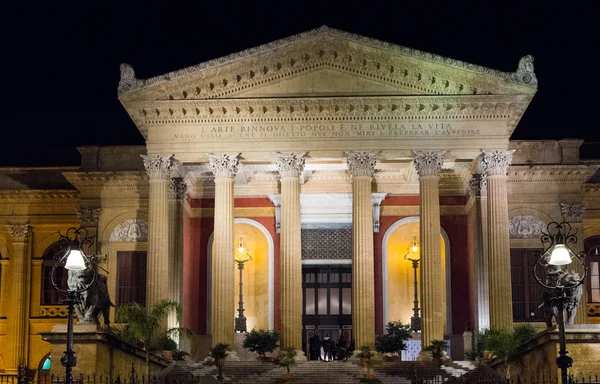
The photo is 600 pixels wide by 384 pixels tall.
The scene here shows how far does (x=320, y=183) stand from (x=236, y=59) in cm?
875

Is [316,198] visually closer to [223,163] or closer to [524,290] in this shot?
[223,163]

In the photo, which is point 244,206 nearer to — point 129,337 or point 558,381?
point 129,337

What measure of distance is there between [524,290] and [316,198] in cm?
998

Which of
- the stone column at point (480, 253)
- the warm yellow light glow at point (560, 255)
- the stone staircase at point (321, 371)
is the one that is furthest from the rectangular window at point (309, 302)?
the warm yellow light glow at point (560, 255)

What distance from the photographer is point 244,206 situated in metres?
46.8

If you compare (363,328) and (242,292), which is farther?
(242,292)

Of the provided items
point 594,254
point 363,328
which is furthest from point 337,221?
point 594,254

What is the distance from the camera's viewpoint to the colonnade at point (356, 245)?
38.5 meters

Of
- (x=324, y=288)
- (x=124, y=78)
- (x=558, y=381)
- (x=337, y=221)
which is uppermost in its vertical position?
(x=124, y=78)

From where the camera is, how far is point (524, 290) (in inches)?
1754

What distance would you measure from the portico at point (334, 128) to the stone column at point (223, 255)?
46 mm

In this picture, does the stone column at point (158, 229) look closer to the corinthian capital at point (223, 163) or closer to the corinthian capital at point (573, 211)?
the corinthian capital at point (223, 163)

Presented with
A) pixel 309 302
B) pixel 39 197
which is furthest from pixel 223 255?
pixel 39 197

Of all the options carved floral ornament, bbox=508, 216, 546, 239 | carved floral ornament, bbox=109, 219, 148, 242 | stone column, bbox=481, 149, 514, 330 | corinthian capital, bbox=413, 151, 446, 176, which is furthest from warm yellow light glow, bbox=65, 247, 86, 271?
carved floral ornament, bbox=508, 216, 546, 239
